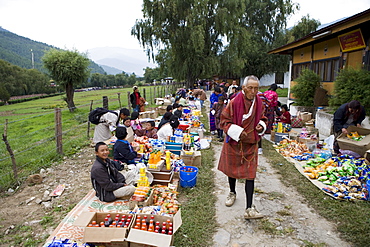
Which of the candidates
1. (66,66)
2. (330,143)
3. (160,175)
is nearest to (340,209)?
(160,175)

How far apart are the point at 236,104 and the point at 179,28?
55.1ft

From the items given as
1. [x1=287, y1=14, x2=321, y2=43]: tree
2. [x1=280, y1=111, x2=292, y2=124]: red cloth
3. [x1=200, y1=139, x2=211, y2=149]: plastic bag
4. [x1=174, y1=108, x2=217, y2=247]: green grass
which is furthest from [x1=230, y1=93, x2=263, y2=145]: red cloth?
[x1=287, y1=14, x2=321, y2=43]: tree

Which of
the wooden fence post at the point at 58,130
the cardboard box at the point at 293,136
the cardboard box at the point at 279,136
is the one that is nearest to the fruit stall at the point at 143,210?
the wooden fence post at the point at 58,130

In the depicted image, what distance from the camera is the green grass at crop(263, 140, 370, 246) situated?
318 centimetres

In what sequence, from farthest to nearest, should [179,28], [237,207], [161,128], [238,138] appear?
[179,28] → [161,128] → [237,207] → [238,138]

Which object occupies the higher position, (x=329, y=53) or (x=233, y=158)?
(x=329, y=53)

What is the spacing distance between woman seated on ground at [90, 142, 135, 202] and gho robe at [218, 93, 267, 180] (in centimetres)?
165

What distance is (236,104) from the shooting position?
3365 millimetres

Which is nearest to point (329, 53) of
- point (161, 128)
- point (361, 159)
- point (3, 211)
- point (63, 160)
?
point (361, 159)

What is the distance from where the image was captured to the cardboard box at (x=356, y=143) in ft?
17.1

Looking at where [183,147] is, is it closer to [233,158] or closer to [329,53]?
[233,158]

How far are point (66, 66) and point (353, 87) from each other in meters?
16.1

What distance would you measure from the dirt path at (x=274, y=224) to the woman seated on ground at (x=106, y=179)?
5.00 ft

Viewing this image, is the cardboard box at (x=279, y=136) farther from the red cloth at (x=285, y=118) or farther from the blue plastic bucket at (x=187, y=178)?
the blue plastic bucket at (x=187, y=178)
